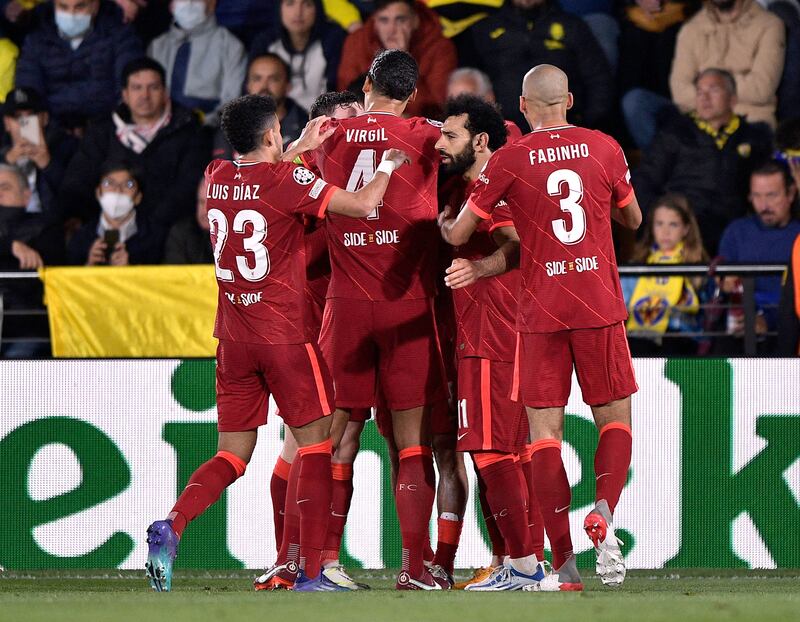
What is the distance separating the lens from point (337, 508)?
20.9 ft

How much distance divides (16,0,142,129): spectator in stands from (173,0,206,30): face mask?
1.33 ft

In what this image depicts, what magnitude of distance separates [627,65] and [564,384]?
560 cm

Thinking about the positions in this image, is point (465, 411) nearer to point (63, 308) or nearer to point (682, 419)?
point (682, 419)

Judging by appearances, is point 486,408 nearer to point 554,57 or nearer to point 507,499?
point 507,499

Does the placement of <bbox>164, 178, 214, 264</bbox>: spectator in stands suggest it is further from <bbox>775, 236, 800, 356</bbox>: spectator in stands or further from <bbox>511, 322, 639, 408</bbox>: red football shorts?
<bbox>511, 322, 639, 408</bbox>: red football shorts

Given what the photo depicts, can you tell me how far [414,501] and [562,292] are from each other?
1224mm

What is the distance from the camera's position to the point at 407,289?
20.1ft

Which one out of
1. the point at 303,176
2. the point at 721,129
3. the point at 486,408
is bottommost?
the point at 486,408

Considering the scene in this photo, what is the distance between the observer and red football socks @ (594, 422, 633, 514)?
17.5ft

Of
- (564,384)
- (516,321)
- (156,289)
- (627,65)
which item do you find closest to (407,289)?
→ (516,321)

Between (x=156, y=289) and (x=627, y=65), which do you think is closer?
(x=156, y=289)

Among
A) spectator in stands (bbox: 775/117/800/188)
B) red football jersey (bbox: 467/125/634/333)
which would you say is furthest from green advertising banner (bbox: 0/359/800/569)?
spectator in stands (bbox: 775/117/800/188)

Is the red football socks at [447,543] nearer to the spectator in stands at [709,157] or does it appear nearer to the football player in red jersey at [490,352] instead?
the football player in red jersey at [490,352]

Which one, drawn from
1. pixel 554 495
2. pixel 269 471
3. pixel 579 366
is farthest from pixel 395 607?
pixel 269 471
